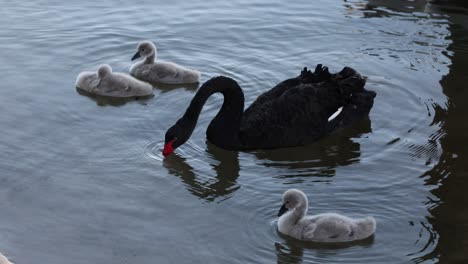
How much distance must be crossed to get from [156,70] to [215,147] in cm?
158

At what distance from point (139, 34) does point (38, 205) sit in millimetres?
4242

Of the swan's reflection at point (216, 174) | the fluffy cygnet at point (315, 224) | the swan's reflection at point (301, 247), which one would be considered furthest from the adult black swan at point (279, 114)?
the swan's reflection at point (301, 247)

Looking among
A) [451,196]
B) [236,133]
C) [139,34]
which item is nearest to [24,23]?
[139,34]

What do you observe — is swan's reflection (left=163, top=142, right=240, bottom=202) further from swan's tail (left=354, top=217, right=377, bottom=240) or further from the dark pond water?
swan's tail (left=354, top=217, right=377, bottom=240)

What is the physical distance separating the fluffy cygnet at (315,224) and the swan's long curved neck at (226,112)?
1.61m

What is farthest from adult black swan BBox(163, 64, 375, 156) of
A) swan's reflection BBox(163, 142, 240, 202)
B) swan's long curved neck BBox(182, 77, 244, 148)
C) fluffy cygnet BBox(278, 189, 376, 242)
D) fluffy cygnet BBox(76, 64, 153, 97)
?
fluffy cygnet BBox(278, 189, 376, 242)

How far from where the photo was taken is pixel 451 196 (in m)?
7.55

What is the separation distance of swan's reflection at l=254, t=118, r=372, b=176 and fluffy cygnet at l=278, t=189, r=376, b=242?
1.14 m

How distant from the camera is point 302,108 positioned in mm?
8539

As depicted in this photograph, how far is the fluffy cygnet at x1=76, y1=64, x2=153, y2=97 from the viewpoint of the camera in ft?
30.5

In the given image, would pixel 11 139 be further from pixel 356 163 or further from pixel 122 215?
pixel 356 163

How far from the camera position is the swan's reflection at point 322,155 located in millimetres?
8070

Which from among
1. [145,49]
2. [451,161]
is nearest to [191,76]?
[145,49]

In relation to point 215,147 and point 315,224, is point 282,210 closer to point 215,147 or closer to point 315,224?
point 315,224
